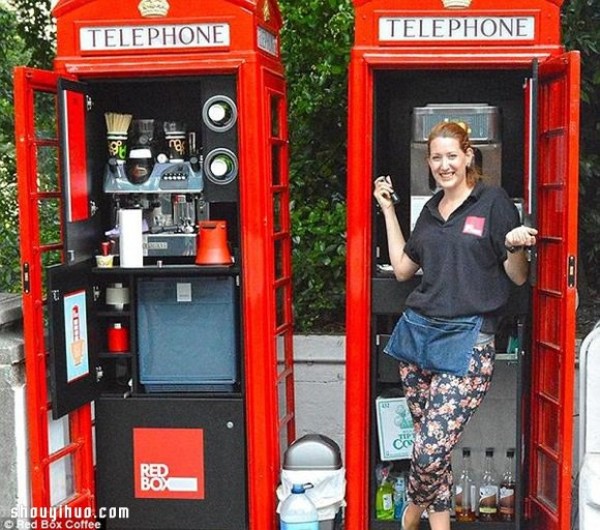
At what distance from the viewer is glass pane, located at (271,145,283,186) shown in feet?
15.2

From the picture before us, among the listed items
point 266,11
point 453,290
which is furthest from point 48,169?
point 453,290

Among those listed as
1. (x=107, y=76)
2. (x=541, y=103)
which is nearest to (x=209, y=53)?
(x=107, y=76)

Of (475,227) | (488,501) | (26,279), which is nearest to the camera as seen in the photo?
(475,227)

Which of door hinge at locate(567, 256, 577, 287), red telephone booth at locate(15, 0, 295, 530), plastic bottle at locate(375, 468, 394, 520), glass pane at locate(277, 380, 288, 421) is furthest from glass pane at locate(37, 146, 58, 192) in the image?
door hinge at locate(567, 256, 577, 287)

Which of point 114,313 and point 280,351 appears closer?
point 114,313

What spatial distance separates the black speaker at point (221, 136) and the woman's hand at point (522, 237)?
118 cm

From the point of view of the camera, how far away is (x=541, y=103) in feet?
14.2

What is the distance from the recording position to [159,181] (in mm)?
4469

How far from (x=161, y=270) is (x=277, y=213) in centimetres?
66

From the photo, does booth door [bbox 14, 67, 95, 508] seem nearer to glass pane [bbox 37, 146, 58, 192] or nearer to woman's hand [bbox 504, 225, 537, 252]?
glass pane [bbox 37, 146, 58, 192]

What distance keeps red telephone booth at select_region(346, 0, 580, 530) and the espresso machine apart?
2.50ft

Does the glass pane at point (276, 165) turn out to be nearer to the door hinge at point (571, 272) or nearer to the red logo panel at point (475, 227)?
the red logo panel at point (475, 227)

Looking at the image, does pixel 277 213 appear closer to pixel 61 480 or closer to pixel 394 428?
pixel 394 428

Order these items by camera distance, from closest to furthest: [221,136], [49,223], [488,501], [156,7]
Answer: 1. [156,7]
2. [221,136]
3. [488,501]
4. [49,223]
